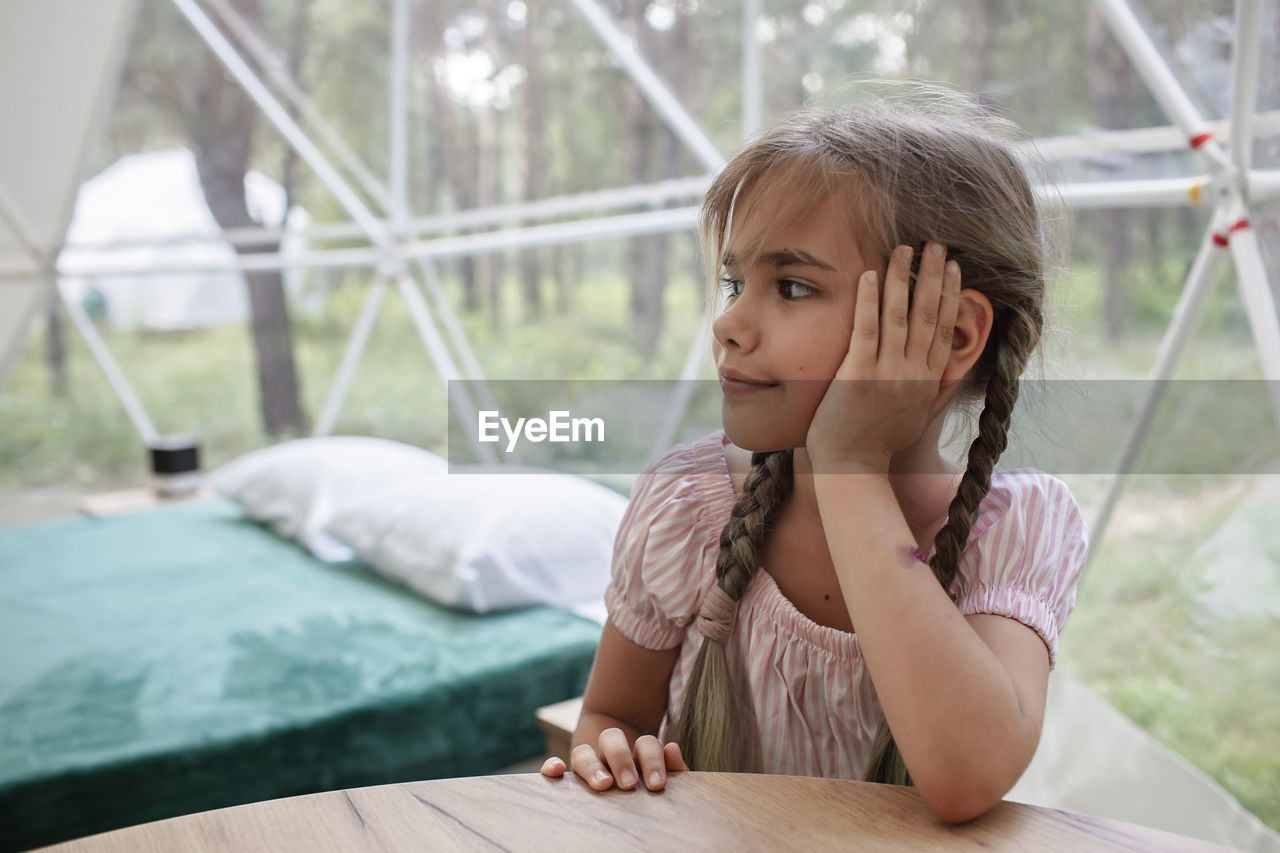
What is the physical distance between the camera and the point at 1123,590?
361cm

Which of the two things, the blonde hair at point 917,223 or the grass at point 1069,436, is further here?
the grass at point 1069,436

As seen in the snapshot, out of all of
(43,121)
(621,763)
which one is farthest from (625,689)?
(43,121)

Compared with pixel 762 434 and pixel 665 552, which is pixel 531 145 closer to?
pixel 665 552

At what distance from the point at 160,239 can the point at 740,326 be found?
170 inches

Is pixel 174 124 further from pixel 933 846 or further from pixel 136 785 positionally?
pixel 933 846

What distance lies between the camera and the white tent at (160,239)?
15.9 feet

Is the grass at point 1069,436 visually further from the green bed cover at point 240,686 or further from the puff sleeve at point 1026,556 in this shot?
the green bed cover at point 240,686

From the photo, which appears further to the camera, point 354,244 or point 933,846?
point 354,244

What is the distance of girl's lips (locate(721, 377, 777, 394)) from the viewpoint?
1017 mm

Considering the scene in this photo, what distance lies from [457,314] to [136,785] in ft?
20.0

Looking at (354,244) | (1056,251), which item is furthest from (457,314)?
(1056,251)

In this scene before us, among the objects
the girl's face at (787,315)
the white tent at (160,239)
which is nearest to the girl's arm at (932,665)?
the girl's face at (787,315)

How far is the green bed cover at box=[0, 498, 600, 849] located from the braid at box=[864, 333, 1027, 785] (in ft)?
3.63

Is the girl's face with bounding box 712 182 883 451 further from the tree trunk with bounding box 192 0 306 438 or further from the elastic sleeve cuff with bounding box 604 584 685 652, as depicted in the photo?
the tree trunk with bounding box 192 0 306 438
